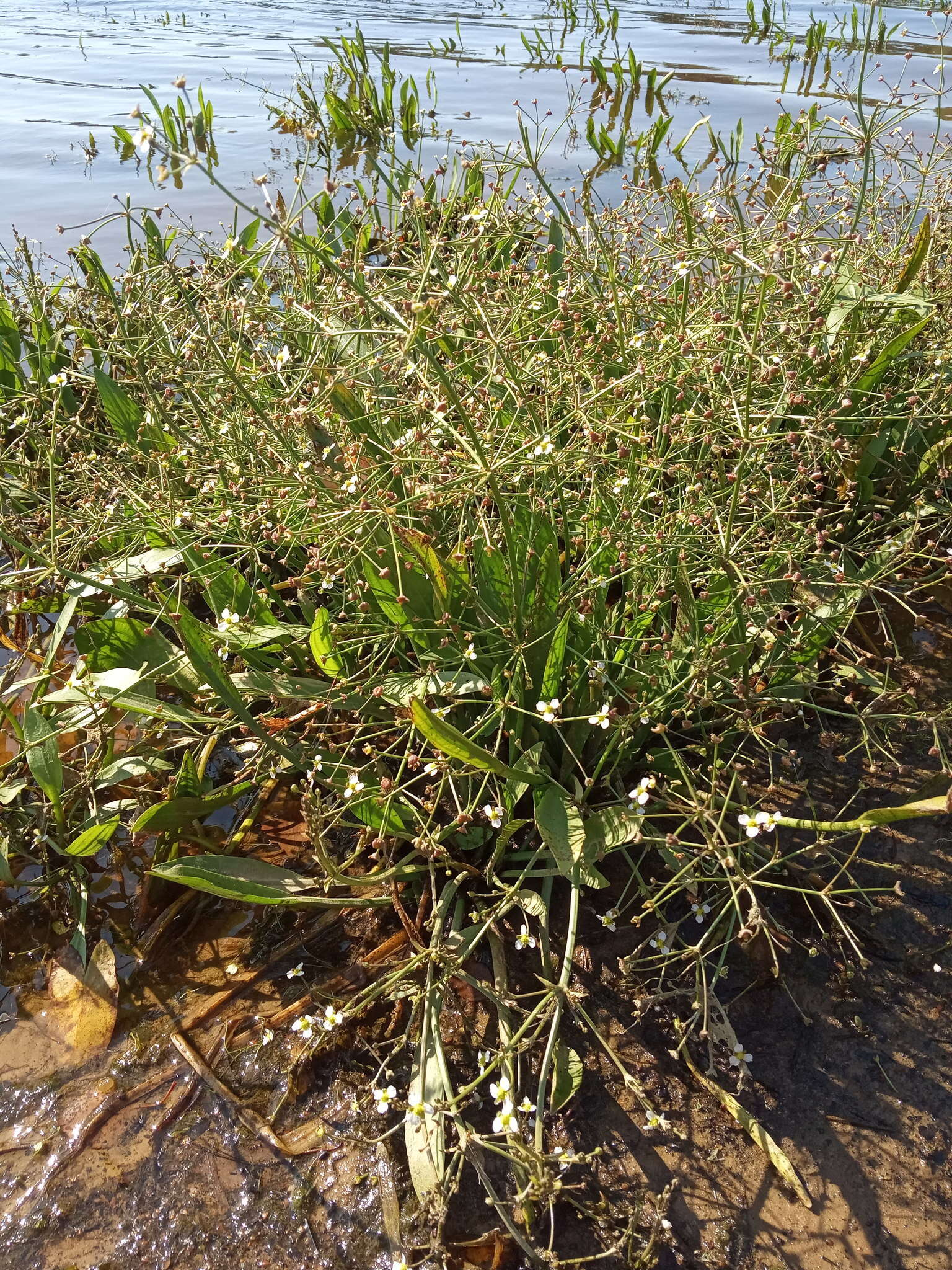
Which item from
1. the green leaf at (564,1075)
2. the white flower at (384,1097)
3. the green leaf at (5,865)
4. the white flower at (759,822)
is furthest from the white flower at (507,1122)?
the green leaf at (5,865)

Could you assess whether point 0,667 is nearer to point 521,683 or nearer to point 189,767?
point 189,767

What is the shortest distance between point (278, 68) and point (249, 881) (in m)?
10.1

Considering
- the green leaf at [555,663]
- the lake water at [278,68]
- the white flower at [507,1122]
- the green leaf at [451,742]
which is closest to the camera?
the white flower at [507,1122]

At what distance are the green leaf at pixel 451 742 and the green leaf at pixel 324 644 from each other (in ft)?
1.37

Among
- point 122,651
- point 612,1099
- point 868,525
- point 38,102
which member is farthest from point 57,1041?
point 38,102

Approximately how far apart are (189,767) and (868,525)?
1.97 meters

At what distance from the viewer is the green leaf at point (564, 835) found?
5.98ft

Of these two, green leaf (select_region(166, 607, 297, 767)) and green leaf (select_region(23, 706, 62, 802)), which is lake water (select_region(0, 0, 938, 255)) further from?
green leaf (select_region(23, 706, 62, 802))

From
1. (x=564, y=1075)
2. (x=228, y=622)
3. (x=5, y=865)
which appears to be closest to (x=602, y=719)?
(x=564, y=1075)

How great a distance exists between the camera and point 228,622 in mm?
2232

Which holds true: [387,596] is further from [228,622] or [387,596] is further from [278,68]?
[278,68]

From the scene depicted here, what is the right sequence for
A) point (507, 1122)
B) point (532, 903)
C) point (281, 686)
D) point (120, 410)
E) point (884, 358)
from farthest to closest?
point (120, 410) < point (884, 358) < point (281, 686) < point (532, 903) < point (507, 1122)

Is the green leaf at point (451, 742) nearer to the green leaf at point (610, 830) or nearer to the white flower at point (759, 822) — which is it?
the green leaf at point (610, 830)

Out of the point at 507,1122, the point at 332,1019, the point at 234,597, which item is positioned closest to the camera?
the point at 507,1122
